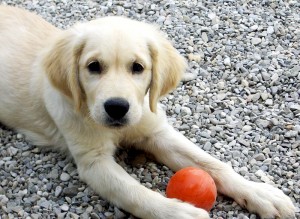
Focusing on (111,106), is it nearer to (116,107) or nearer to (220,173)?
(116,107)

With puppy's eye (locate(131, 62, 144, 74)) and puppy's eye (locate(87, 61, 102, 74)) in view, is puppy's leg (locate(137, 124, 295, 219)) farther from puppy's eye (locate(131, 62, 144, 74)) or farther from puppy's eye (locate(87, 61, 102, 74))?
puppy's eye (locate(87, 61, 102, 74))

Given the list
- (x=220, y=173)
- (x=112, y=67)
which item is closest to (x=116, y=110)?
(x=112, y=67)

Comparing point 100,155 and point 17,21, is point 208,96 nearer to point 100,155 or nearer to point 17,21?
point 100,155

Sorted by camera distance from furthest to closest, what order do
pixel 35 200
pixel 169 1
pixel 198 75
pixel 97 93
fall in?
pixel 169 1, pixel 198 75, pixel 35 200, pixel 97 93

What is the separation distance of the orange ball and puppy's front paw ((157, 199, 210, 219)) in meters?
0.05

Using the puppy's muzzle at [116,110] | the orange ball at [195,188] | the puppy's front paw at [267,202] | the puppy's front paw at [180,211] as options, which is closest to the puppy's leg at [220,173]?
the puppy's front paw at [267,202]

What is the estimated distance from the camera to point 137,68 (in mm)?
3139


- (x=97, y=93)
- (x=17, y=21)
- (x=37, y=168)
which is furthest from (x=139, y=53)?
(x=17, y=21)

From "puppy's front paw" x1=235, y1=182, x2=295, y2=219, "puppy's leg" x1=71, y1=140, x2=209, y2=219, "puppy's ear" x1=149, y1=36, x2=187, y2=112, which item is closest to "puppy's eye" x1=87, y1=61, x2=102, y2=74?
"puppy's ear" x1=149, y1=36, x2=187, y2=112

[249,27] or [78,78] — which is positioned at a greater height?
[78,78]

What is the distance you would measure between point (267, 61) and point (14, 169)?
202cm

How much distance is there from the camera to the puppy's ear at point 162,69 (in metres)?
3.25

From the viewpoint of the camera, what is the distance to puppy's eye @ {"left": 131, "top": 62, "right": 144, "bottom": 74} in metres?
3.11

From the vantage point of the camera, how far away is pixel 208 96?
414 cm
